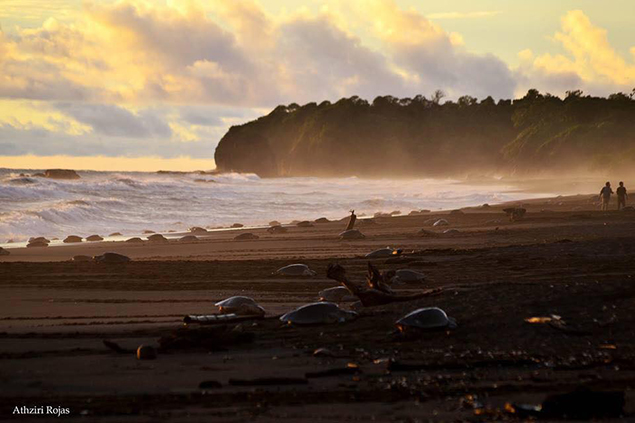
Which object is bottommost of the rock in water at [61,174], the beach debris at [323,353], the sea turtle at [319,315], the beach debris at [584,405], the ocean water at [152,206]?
the beach debris at [584,405]

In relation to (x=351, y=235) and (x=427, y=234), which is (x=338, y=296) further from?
(x=427, y=234)

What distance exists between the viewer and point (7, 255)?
18672 mm

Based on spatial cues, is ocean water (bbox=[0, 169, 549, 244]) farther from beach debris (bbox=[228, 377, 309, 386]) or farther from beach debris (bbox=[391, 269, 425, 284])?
beach debris (bbox=[228, 377, 309, 386])

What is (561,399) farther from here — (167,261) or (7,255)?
(7,255)

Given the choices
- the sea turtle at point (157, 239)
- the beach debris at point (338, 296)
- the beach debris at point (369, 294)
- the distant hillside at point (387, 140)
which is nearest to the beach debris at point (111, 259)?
the sea turtle at point (157, 239)

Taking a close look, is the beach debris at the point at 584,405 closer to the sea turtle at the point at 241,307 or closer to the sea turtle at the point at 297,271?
the sea turtle at the point at 241,307

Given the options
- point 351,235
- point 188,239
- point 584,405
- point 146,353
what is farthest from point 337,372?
point 188,239

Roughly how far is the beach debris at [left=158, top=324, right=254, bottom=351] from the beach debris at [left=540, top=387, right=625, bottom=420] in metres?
3.36

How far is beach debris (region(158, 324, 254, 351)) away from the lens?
307 inches

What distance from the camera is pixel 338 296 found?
35.8 ft

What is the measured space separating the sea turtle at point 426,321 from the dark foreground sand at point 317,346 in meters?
0.14

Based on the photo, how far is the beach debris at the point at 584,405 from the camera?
558 centimetres

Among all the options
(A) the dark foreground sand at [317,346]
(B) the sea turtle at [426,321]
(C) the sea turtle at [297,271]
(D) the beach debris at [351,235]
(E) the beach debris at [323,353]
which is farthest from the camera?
(D) the beach debris at [351,235]

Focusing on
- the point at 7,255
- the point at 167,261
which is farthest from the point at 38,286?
the point at 7,255
